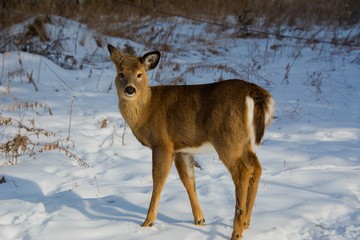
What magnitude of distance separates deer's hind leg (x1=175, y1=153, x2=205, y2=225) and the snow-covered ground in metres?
0.10

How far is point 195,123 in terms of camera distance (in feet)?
13.5

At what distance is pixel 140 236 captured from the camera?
157 inches

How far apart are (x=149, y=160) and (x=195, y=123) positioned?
2.34 metres

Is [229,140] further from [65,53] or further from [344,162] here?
[65,53]

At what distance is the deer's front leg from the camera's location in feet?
13.7

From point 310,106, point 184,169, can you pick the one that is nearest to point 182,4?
point 310,106

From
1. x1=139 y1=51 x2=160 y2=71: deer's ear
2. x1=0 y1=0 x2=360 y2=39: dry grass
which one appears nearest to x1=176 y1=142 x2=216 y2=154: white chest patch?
x1=139 y1=51 x2=160 y2=71: deer's ear

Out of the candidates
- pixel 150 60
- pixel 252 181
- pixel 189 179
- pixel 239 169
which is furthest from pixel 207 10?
Result: pixel 239 169

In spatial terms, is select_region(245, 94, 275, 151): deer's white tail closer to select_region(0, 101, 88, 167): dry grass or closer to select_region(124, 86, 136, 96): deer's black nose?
select_region(124, 86, 136, 96): deer's black nose

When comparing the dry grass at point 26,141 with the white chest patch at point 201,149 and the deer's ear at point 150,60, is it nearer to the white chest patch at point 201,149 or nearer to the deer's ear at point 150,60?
the deer's ear at point 150,60

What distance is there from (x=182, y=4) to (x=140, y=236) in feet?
50.1

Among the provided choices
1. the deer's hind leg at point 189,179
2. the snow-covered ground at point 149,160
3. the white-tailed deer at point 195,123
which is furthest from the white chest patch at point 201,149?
the snow-covered ground at point 149,160

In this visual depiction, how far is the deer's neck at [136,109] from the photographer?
4465mm

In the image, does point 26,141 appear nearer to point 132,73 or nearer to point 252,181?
point 132,73
